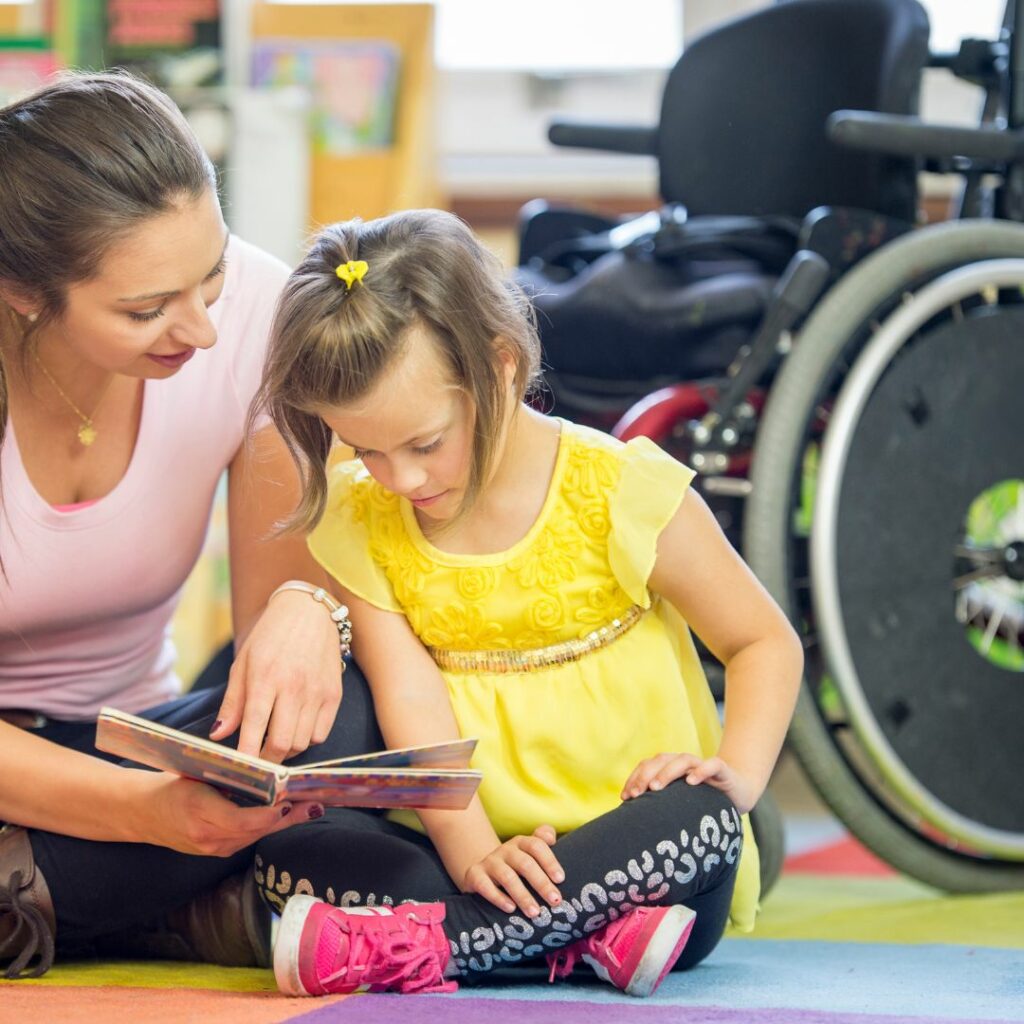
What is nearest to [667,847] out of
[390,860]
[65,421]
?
[390,860]

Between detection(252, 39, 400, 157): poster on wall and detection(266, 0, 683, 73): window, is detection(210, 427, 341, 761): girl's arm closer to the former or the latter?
detection(252, 39, 400, 157): poster on wall

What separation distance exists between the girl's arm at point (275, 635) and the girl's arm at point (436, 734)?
0.19 ft

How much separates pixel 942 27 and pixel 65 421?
80.5 inches

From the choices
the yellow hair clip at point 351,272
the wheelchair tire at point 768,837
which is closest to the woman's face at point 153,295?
the yellow hair clip at point 351,272

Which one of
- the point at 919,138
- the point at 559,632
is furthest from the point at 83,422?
the point at 919,138

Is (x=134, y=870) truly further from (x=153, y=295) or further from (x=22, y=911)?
(x=153, y=295)

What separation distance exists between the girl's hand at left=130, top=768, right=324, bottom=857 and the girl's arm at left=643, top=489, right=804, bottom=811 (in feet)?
0.99

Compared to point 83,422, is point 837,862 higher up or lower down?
A: lower down

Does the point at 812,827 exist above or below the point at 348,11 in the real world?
below

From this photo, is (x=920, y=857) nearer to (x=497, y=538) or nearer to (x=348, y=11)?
(x=497, y=538)

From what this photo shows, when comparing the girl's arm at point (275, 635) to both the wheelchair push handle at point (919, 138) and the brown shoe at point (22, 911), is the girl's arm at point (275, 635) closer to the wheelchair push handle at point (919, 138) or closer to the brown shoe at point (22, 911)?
the brown shoe at point (22, 911)

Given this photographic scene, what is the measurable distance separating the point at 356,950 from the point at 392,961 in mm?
27

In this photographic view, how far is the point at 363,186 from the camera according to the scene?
273 cm

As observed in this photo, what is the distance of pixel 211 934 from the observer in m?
1.16
